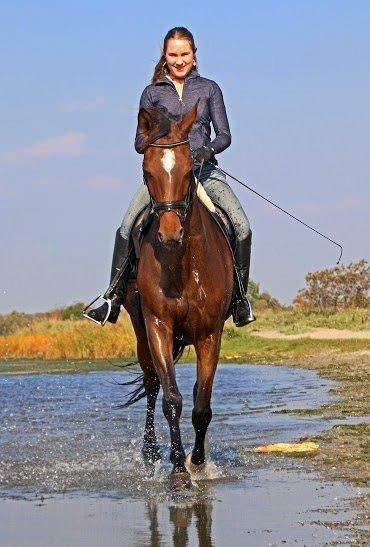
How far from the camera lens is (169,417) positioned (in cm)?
909

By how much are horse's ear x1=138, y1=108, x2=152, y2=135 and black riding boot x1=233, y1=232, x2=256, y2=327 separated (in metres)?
1.95

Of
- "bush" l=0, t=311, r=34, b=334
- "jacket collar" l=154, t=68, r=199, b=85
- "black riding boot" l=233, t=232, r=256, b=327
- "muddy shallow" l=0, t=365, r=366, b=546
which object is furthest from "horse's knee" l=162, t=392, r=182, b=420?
"bush" l=0, t=311, r=34, b=334

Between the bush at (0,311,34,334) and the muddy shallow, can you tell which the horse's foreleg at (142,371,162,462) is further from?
the bush at (0,311,34,334)

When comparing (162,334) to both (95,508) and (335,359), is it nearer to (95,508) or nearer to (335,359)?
(95,508)

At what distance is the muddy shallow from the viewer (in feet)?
22.6

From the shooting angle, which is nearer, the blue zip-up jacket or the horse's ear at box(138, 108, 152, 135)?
the horse's ear at box(138, 108, 152, 135)

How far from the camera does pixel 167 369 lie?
361 inches

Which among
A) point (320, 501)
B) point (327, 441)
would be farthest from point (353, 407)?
point (320, 501)

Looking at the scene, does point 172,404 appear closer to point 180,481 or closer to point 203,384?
point 203,384

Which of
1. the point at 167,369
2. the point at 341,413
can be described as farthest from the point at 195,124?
the point at 341,413

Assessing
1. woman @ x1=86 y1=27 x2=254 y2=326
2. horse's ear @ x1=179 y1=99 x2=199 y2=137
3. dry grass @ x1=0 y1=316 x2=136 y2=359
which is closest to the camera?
horse's ear @ x1=179 y1=99 x2=199 y2=137

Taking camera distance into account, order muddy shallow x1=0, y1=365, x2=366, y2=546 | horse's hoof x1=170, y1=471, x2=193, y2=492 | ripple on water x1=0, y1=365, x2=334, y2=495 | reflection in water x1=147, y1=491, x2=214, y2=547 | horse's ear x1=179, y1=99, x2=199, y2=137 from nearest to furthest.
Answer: reflection in water x1=147, y1=491, x2=214, y2=547
muddy shallow x1=0, y1=365, x2=366, y2=546
horse's hoof x1=170, y1=471, x2=193, y2=492
horse's ear x1=179, y1=99, x2=199, y2=137
ripple on water x1=0, y1=365, x2=334, y2=495

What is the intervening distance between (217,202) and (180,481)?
2.80 metres

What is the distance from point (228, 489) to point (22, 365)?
80.7 feet
